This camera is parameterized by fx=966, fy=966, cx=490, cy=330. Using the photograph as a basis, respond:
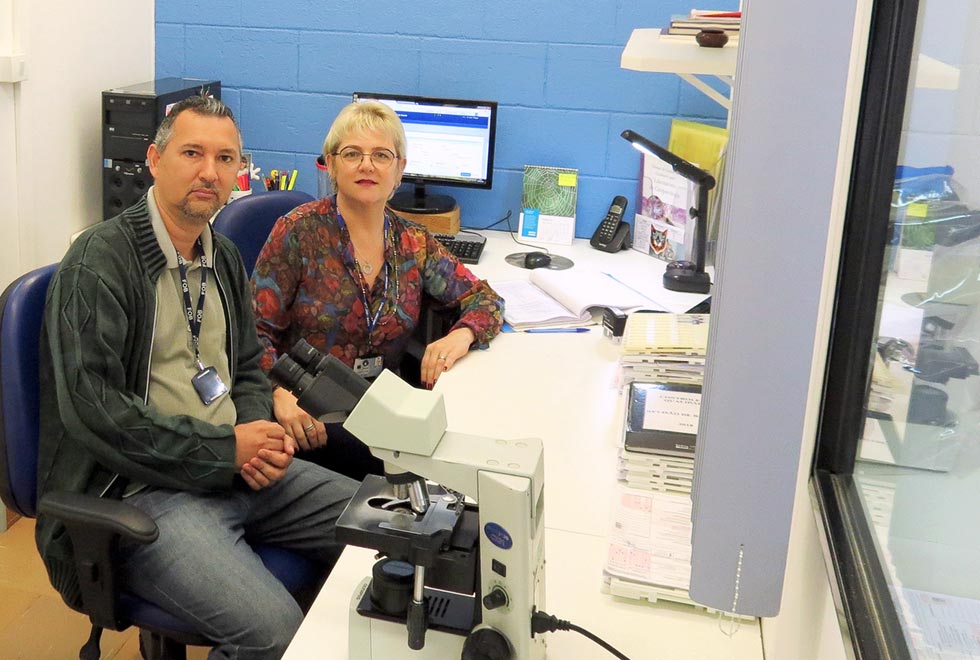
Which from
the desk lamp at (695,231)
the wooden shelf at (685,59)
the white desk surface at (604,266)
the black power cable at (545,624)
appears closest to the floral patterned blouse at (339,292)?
the white desk surface at (604,266)

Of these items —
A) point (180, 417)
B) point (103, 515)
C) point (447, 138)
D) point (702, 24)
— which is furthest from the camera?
point (447, 138)

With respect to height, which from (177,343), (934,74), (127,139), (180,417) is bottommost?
(180,417)

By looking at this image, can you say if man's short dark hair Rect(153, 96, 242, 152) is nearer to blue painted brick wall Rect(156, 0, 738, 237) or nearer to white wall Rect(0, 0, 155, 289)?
white wall Rect(0, 0, 155, 289)

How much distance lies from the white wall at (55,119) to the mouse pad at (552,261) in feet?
4.34

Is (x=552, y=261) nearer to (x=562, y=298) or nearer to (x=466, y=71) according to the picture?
(x=562, y=298)

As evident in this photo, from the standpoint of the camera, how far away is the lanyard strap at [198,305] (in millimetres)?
1866

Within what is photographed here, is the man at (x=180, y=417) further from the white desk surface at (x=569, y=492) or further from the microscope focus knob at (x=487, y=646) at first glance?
the microscope focus knob at (x=487, y=646)

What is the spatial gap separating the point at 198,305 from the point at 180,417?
0.25 m

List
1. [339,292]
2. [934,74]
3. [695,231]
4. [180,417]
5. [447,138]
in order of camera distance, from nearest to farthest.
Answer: [934,74] < [180,417] < [339,292] < [695,231] < [447,138]

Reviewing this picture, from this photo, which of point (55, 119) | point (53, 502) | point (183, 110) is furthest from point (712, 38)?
point (55, 119)

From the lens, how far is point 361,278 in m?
2.30

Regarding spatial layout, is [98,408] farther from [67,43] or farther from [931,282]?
[67,43]

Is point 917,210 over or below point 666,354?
over

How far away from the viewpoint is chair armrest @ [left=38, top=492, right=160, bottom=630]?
155cm
